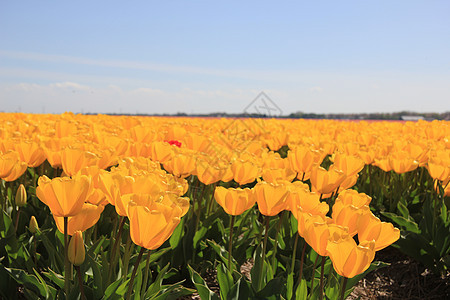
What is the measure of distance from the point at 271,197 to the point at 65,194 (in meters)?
0.87

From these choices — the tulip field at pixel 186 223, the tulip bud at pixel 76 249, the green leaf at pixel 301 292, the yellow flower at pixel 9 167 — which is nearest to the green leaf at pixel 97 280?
the tulip field at pixel 186 223

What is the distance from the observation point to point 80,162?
2029mm

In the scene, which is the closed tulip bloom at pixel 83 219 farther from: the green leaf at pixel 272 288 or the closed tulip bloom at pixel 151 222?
the green leaf at pixel 272 288

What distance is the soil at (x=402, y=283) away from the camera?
3.44 metres

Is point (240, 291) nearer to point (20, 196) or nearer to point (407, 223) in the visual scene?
point (20, 196)

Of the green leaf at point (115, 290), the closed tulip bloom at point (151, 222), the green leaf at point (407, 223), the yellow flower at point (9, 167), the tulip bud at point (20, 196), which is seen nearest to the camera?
the closed tulip bloom at point (151, 222)

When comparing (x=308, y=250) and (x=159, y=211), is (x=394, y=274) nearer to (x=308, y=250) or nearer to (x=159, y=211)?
(x=308, y=250)

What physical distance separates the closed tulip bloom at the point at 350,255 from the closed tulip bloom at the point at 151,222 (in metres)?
0.55

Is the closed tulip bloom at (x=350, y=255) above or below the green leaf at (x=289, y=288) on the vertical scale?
above

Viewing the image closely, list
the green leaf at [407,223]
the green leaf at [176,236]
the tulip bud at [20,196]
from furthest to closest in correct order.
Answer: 1. the green leaf at [407,223]
2. the green leaf at [176,236]
3. the tulip bud at [20,196]

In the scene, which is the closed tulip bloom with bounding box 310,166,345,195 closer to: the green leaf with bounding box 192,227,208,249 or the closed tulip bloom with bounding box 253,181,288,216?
the closed tulip bloom with bounding box 253,181,288,216

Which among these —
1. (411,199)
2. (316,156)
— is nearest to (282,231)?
(316,156)

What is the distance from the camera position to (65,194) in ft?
4.34

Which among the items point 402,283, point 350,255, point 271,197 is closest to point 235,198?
point 271,197
